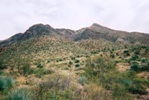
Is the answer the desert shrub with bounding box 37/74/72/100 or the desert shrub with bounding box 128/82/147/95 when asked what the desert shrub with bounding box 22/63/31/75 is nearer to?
the desert shrub with bounding box 37/74/72/100

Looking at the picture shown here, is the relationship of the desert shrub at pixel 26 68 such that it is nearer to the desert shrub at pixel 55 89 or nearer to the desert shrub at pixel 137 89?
the desert shrub at pixel 55 89

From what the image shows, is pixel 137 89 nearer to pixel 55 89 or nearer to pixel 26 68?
pixel 55 89

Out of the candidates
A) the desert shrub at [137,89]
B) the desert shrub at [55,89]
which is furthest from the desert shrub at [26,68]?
the desert shrub at [137,89]

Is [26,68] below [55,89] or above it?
above

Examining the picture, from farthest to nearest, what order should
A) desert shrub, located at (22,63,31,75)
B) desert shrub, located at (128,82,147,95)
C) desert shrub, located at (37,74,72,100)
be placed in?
desert shrub, located at (22,63,31,75), desert shrub, located at (128,82,147,95), desert shrub, located at (37,74,72,100)

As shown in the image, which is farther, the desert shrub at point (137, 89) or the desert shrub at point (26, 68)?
the desert shrub at point (26, 68)

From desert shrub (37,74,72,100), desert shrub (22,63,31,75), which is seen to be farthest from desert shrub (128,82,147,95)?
desert shrub (22,63,31,75)

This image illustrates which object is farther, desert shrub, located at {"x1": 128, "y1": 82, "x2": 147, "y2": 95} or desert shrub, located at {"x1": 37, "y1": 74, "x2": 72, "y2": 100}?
desert shrub, located at {"x1": 128, "y1": 82, "x2": 147, "y2": 95}

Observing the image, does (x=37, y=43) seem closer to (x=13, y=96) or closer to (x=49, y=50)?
(x=49, y=50)

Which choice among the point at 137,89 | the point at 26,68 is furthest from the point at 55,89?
the point at 26,68

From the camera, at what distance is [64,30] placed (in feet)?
410

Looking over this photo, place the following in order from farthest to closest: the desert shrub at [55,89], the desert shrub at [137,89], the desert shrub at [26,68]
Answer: the desert shrub at [26,68]
the desert shrub at [137,89]
the desert shrub at [55,89]

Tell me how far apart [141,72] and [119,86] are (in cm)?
731

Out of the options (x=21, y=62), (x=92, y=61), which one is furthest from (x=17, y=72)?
(x=92, y=61)
